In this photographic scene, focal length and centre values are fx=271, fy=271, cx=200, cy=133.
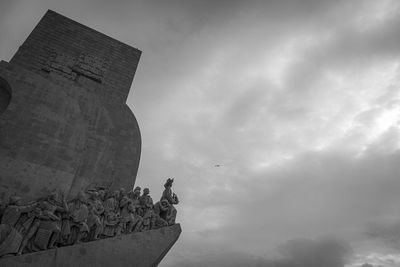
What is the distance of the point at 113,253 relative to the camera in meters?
7.54

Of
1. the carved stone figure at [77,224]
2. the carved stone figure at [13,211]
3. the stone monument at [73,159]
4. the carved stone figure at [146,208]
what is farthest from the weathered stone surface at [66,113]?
the carved stone figure at [146,208]

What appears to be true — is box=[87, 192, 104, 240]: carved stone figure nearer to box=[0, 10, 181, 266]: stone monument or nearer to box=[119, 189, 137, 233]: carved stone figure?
box=[0, 10, 181, 266]: stone monument

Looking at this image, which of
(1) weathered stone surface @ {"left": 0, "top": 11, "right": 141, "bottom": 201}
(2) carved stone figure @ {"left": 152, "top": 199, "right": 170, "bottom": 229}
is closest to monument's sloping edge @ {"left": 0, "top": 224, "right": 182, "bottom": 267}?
(2) carved stone figure @ {"left": 152, "top": 199, "right": 170, "bottom": 229}

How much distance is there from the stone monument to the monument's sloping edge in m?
0.02

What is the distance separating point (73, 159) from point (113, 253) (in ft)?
14.3

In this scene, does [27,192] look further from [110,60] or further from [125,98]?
[110,60]

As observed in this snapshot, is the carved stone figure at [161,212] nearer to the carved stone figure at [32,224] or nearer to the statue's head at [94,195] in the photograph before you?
the statue's head at [94,195]

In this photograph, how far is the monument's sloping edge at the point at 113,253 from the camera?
648cm

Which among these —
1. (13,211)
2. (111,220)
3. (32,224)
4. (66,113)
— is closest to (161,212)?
(111,220)

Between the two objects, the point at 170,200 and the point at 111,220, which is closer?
the point at 111,220

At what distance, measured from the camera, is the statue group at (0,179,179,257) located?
698 cm

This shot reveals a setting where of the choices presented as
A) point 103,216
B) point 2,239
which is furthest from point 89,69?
point 2,239

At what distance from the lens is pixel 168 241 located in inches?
342

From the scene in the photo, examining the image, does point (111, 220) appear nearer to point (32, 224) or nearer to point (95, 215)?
point (95, 215)
